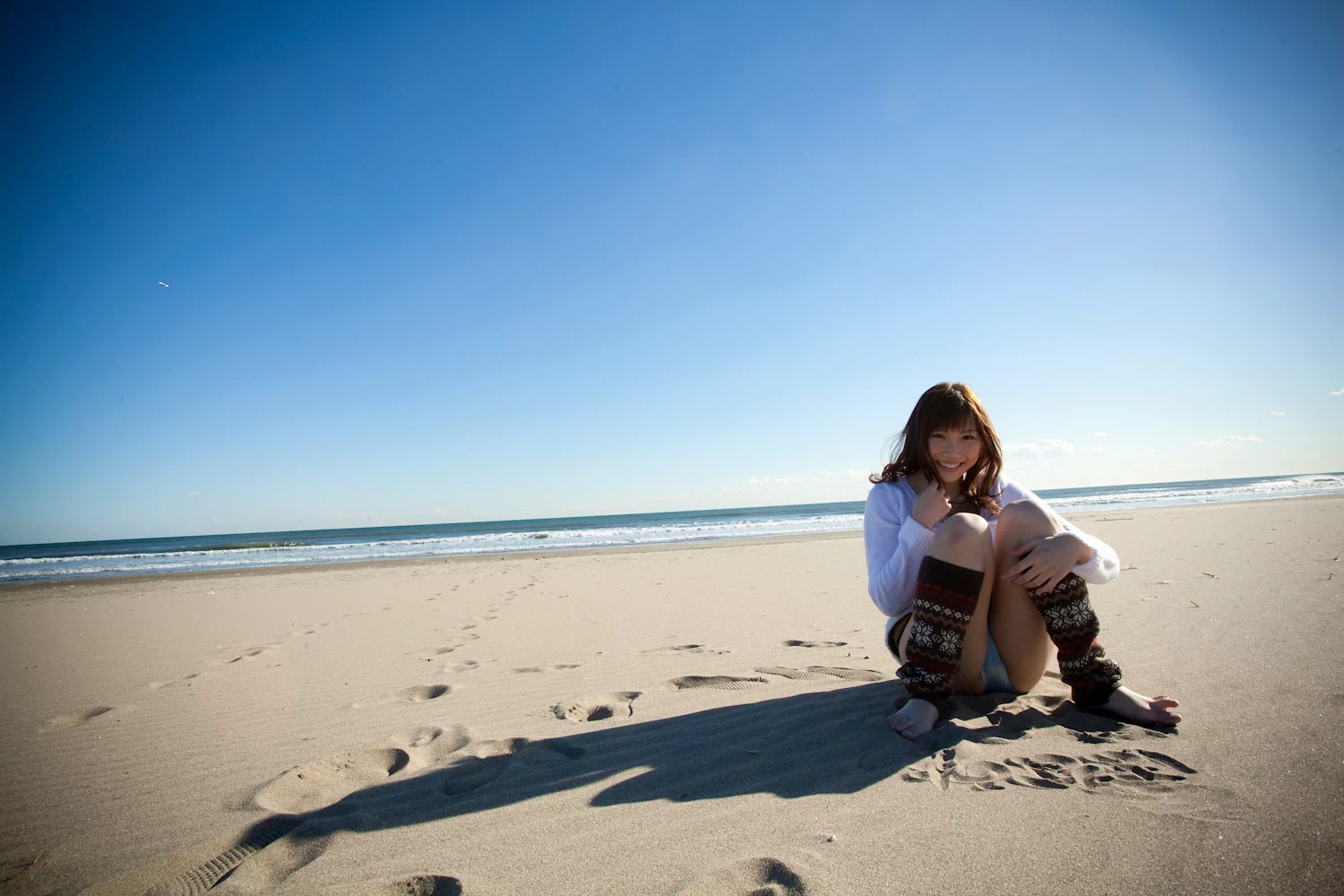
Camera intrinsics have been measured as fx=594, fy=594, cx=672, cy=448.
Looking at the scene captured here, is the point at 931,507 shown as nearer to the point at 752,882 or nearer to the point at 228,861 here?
the point at 752,882

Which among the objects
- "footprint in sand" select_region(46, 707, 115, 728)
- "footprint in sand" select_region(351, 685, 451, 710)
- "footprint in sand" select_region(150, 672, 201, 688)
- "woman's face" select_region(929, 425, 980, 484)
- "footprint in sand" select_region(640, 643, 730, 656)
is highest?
"woman's face" select_region(929, 425, 980, 484)

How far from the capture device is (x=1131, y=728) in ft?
7.03

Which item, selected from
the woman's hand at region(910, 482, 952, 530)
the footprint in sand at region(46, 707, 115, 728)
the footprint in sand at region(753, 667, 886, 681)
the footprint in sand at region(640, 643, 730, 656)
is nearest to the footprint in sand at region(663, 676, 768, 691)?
the footprint in sand at region(753, 667, 886, 681)

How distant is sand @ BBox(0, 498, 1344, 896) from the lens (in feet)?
5.04

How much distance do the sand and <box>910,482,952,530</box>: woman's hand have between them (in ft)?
2.57

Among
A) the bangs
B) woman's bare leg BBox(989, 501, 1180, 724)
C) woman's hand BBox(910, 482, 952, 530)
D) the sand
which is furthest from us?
the bangs

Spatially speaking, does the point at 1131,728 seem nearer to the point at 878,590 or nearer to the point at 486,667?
the point at 878,590

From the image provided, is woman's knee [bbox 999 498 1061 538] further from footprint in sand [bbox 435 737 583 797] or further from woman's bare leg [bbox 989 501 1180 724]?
footprint in sand [bbox 435 737 583 797]

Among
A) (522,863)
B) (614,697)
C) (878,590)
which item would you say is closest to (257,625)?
(614,697)

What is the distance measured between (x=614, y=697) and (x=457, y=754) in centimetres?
88

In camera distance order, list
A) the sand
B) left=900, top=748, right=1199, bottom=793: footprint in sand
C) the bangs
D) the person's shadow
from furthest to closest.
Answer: the bangs, the person's shadow, left=900, top=748, right=1199, bottom=793: footprint in sand, the sand

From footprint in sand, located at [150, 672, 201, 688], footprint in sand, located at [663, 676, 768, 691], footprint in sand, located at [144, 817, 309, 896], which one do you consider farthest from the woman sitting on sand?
footprint in sand, located at [150, 672, 201, 688]

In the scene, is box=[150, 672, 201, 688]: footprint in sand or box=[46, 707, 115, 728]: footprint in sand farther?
box=[150, 672, 201, 688]: footprint in sand

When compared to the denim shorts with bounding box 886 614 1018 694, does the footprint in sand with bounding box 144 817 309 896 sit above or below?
below
